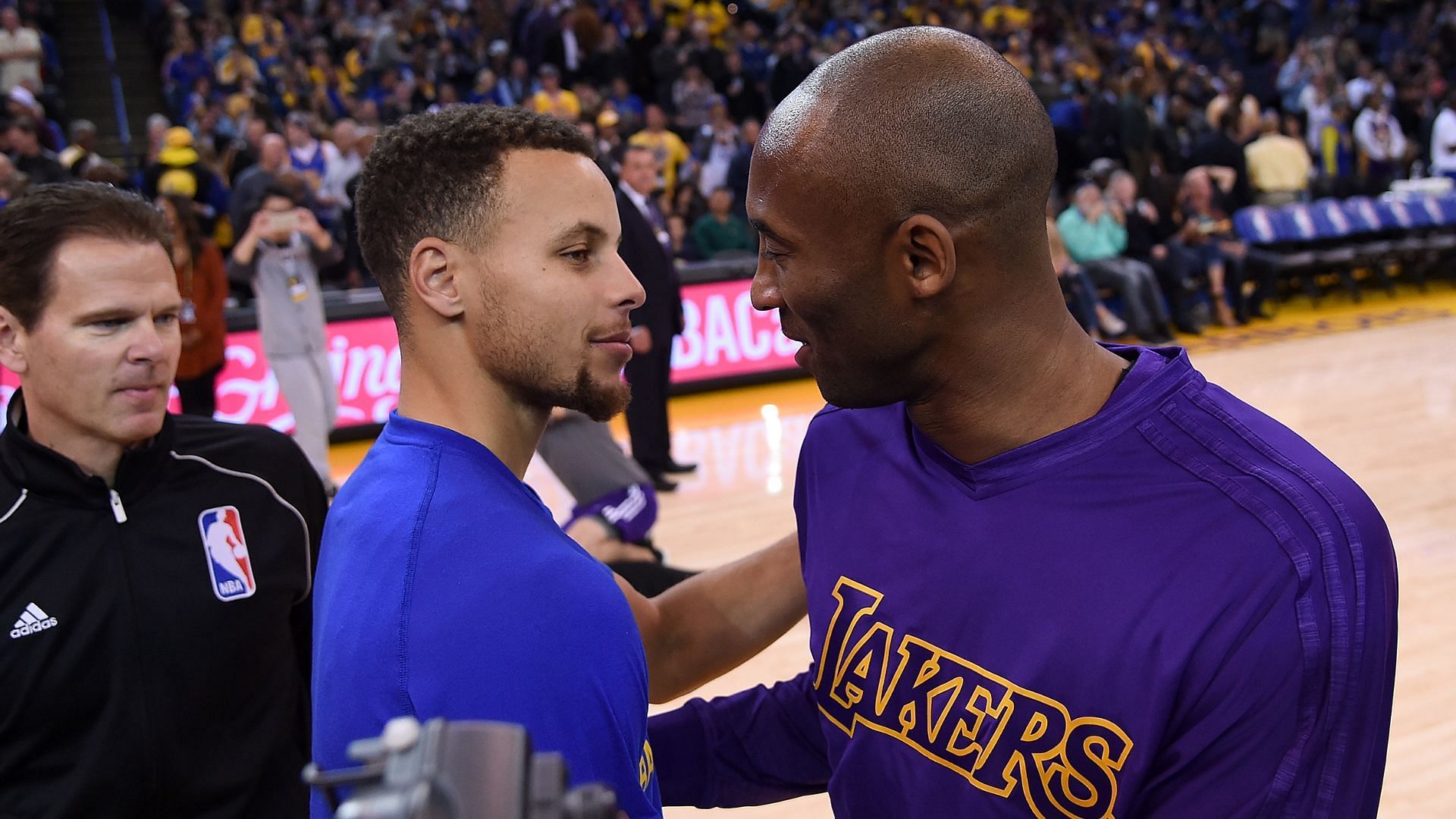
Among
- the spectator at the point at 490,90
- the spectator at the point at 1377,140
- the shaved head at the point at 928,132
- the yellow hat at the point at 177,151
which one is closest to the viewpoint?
the shaved head at the point at 928,132

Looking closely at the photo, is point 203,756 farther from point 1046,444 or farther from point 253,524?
point 1046,444

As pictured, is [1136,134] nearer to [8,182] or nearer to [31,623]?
[8,182]

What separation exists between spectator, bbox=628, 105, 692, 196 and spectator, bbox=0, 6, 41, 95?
578cm

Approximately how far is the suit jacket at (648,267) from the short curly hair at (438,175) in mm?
4596

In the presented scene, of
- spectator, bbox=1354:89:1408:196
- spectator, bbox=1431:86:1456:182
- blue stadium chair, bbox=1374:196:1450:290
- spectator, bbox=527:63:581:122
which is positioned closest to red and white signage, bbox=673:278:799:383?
spectator, bbox=527:63:581:122

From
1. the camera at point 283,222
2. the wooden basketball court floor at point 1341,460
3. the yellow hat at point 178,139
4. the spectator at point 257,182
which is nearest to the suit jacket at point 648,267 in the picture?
the wooden basketball court floor at point 1341,460

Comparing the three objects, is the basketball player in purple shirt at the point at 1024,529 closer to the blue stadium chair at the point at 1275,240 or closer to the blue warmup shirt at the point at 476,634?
the blue warmup shirt at the point at 476,634

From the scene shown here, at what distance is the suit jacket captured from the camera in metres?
6.36

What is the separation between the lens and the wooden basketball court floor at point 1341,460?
3.97 metres

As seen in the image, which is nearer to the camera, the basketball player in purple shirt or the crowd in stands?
the basketball player in purple shirt

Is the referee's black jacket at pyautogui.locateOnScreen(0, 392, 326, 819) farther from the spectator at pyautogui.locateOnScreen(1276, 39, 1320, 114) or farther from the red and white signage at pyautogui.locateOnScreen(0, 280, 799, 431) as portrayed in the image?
the spectator at pyautogui.locateOnScreen(1276, 39, 1320, 114)

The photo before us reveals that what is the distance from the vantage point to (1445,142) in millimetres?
15562

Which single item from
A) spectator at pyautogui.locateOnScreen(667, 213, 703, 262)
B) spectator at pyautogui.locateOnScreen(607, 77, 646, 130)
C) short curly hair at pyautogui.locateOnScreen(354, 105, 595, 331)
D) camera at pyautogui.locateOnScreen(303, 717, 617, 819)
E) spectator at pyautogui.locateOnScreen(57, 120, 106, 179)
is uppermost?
short curly hair at pyautogui.locateOnScreen(354, 105, 595, 331)

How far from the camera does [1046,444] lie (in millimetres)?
1415
